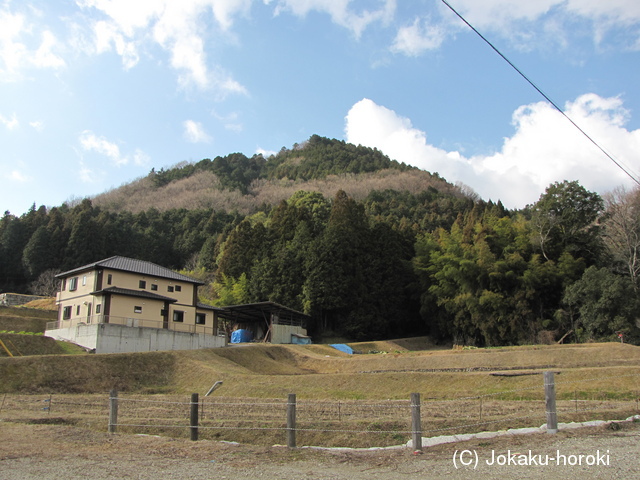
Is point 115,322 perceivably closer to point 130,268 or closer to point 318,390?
point 130,268

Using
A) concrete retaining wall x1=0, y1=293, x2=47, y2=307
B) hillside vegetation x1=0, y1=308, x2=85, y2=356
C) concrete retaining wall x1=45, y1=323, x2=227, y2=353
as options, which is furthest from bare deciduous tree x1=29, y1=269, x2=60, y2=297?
concrete retaining wall x1=45, y1=323, x2=227, y2=353

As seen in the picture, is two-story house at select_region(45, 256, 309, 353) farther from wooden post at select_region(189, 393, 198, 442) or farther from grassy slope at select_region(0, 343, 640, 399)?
wooden post at select_region(189, 393, 198, 442)

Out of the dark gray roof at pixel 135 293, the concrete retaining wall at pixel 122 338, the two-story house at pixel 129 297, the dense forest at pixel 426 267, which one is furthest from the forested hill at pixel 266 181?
the concrete retaining wall at pixel 122 338

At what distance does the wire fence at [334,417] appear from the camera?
930 cm

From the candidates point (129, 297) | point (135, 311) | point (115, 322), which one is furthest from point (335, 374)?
point (129, 297)

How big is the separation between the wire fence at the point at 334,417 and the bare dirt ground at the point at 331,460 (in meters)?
0.60

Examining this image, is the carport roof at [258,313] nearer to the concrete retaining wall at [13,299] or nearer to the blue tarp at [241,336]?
the blue tarp at [241,336]

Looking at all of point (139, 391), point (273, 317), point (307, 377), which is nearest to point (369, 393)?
point (307, 377)

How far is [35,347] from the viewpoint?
26031 millimetres

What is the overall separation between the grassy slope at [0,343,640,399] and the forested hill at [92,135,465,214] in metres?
72.0

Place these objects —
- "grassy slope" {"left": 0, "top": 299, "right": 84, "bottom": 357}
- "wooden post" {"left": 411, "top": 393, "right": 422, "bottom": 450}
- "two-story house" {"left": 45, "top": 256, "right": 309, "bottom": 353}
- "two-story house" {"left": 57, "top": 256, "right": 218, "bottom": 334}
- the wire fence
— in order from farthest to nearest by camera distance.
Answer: "two-story house" {"left": 57, "top": 256, "right": 218, "bottom": 334} → "two-story house" {"left": 45, "top": 256, "right": 309, "bottom": 353} → "grassy slope" {"left": 0, "top": 299, "right": 84, "bottom": 357} → the wire fence → "wooden post" {"left": 411, "top": 393, "right": 422, "bottom": 450}

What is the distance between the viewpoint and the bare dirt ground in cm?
653

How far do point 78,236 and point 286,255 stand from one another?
1188 inches

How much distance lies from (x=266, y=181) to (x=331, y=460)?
136459 mm
